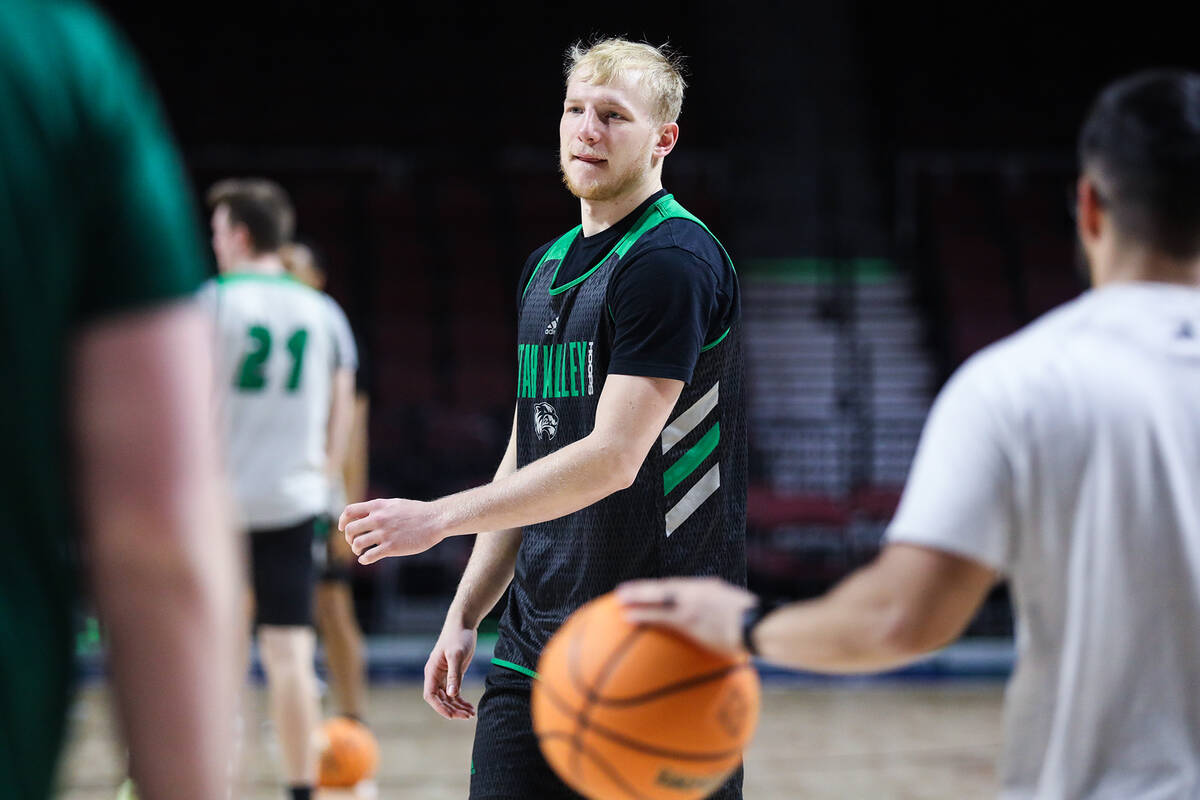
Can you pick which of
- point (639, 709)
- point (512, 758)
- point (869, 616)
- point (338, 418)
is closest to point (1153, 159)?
point (869, 616)

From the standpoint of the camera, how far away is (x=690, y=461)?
2.50m

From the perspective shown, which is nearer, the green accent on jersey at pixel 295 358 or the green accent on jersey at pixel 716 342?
the green accent on jersey at pixel 716 342

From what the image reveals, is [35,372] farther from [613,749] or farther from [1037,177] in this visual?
[1037,177]

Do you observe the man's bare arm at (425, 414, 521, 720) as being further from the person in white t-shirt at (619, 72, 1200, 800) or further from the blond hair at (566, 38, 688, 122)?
the person in white t-shirt at (619, 72, 1200, 800)

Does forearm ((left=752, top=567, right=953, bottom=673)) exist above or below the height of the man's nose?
below

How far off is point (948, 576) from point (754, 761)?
195 inches

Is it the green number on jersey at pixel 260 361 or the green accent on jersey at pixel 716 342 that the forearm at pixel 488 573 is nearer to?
the green accent on jersey at pixel 716 342

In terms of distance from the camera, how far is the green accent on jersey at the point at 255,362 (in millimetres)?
4891

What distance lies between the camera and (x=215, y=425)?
0.99 metres

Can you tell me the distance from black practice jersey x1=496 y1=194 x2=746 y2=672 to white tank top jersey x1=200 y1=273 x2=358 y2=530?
244 centimetres

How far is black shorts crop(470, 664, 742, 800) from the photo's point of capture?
246cm

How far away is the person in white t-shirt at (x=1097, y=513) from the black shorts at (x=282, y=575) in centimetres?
360

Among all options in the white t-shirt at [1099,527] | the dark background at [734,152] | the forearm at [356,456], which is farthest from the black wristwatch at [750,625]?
the dark background at [734,152]

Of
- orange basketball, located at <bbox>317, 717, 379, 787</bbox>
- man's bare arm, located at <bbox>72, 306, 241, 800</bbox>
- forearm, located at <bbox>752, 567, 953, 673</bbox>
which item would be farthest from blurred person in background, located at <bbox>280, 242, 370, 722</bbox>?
man's bare arm, located at <bbox>72, 306, 241, 800</bbox>
